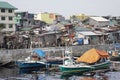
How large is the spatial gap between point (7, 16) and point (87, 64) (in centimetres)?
3633

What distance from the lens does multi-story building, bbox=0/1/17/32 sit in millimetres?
76625

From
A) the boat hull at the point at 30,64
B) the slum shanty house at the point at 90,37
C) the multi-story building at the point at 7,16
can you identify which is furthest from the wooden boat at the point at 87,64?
the multi-story building at the point at 7,16

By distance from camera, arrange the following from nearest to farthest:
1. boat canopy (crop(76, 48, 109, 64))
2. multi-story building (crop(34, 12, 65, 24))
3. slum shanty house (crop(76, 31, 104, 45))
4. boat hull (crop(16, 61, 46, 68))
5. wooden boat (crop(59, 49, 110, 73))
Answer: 1. wooden boat (crop(59, 49, 110, 73))
2. boat canopy (crop(76, 48, 109, 64))
3. boat hull (crop(16, 61, 46, 68))
4. slum shanty house (crop(76, 31, 104, 45))
5. multi-story building (crop(34, 12, 65, 24))

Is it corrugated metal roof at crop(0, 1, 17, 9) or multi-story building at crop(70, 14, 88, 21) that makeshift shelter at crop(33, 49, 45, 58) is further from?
multi-story building at crop(70, 14, 88, 21)

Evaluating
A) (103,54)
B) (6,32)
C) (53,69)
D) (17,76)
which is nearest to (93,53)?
(103,54)

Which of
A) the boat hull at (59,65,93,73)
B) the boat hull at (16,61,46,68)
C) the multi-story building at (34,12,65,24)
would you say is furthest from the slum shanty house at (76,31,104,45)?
the boat hull at (59,65,93,73)

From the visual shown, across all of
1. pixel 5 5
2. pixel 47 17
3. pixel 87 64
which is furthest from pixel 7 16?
pixel 87 64

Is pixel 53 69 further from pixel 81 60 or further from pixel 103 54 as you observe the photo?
pixel 103 54

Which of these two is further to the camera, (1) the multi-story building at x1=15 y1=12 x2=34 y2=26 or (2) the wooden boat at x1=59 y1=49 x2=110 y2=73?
(1) the multi-story building at x1=15 y1=12 x2=34 y2=26

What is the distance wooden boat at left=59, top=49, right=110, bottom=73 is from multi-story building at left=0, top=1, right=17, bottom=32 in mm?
32176

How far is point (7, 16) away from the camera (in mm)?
77750

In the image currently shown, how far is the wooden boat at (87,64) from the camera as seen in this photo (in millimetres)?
43166

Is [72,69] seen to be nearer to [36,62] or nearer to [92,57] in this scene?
[92,57]

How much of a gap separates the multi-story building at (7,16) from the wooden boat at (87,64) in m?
32.2
